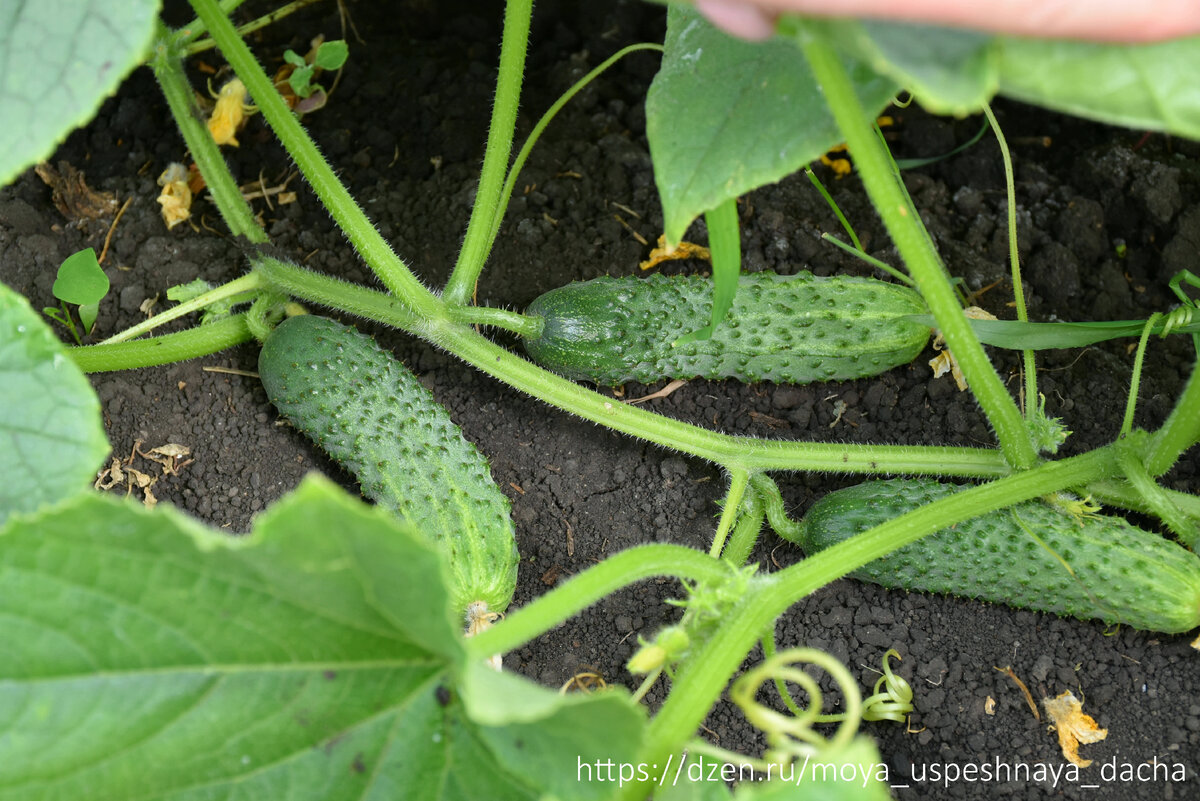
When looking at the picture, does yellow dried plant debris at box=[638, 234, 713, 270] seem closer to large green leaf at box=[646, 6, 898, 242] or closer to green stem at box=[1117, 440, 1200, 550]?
large green leaf at box=[646, 6, 898, 242]

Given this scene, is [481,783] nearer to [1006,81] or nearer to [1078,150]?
[1006,81]

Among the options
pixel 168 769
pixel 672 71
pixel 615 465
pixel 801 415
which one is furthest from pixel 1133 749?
pixel 168 769

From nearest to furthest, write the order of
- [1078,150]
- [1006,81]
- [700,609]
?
[1006,81] → [700,609] → [1078,150]

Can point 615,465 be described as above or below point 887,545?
below

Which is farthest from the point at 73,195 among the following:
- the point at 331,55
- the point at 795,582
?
the point at 795,582

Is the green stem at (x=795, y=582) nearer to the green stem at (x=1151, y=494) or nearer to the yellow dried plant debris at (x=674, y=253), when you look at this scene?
the green stem at (x=1151, y=494)
